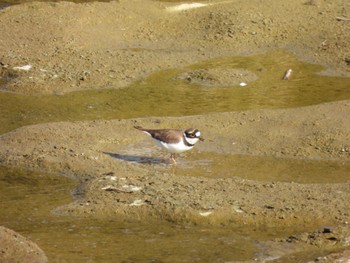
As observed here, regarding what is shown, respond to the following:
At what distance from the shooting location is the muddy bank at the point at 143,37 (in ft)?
58.9

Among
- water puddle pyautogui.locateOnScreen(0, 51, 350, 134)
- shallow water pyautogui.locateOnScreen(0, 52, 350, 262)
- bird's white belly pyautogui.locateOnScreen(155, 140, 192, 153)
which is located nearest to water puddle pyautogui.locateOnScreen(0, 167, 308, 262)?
shallow water pyautogui.locateOnScreen(0, 52, 350, 262)

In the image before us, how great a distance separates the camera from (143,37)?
19734 mm

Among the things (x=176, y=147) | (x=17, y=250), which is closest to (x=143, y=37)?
(x=176, y=147)

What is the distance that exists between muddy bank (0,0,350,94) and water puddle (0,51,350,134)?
0.51 metres

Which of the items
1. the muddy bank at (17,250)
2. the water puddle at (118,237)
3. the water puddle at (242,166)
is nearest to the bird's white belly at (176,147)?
the water puddle at (242,166)

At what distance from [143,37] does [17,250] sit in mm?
10537

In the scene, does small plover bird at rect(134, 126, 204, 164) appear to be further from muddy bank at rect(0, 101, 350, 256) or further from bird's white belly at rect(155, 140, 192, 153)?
muddy bank at rect(0, 101, 350, 256)

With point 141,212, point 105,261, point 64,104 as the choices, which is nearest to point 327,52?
point 64,104

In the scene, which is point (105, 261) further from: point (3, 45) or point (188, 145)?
point (3, 45)

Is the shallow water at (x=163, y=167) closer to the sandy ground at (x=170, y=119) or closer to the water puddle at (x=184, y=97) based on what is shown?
the water puddle at (x=184, y=97)

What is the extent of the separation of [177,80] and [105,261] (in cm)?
791

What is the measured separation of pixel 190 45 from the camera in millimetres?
19359

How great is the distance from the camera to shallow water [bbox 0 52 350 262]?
10250mm

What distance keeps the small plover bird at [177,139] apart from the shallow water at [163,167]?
295mm
